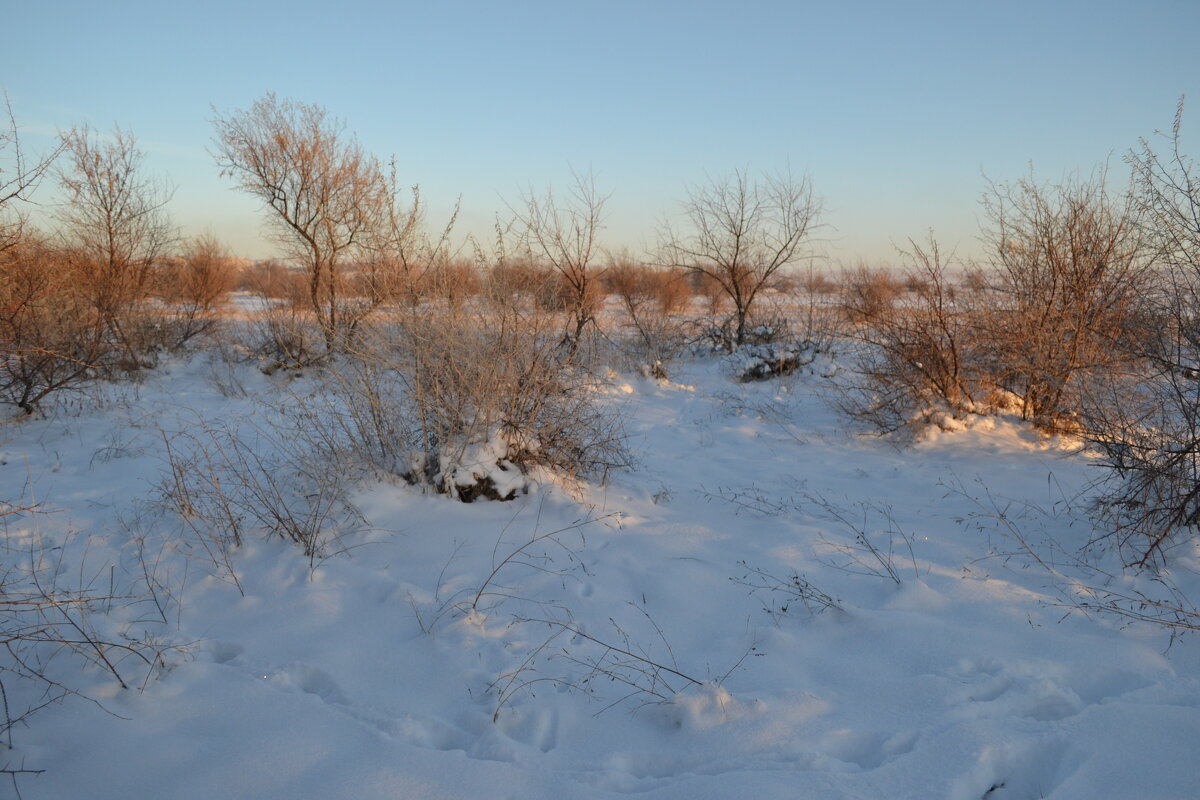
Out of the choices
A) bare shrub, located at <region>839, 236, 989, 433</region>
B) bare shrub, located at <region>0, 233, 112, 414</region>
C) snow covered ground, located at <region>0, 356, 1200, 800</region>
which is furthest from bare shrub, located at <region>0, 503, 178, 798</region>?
bare shrub, located at <region>839, 236, 989, 433</region>

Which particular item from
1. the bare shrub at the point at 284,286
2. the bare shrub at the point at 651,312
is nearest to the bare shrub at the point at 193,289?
the bare shrub at the point at 284,286

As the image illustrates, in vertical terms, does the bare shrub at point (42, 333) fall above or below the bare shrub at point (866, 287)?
below

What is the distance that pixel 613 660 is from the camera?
2926 mm

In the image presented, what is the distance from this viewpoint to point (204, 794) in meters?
2.14

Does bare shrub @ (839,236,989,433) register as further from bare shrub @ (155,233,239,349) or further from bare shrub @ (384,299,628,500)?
bare shrub @ (155,233,239,349)

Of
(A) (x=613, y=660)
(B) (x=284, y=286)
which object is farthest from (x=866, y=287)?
(B) (x=284, y=286)

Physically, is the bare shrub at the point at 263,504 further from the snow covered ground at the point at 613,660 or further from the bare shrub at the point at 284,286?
the bare shrub at the point at 284,286

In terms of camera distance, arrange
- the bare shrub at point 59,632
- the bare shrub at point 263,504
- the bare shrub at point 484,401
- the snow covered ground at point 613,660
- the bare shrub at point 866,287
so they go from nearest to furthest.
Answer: the snow covered ground at point 613,660
the bare shrub at point 59,632
the bare shrub at point 263,504
the bare shrub at point 484,401
the bare shrub at point 866,287

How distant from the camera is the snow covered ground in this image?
2.22 m

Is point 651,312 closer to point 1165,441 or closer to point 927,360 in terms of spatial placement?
point 927,360

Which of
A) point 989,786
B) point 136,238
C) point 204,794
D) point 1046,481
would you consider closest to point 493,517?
point 204,794

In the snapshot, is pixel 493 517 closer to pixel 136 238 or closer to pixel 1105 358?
pixel 1105 358

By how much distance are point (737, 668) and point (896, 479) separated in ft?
11.8

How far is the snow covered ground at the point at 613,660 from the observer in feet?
7.27
